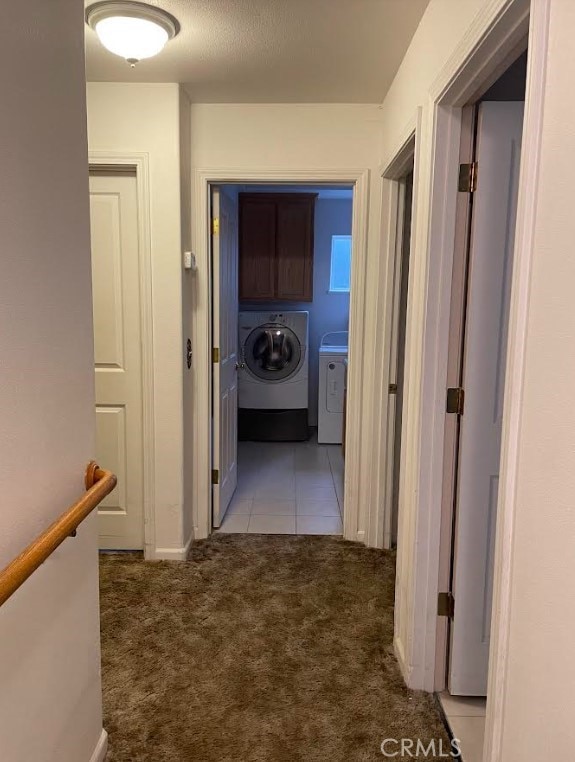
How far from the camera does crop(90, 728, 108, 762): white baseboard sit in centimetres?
163

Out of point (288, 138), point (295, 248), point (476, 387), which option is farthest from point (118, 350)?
point (295, 248)

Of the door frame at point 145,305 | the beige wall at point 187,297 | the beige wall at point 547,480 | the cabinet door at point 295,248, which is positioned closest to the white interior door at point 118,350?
the door frame at point 145,305

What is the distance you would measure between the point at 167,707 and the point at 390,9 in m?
2.50

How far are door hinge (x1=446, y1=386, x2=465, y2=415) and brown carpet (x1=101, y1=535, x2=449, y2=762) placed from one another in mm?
1014

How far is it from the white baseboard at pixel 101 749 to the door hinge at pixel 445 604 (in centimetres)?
114

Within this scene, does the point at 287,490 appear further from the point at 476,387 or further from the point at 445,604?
the point at 476,387

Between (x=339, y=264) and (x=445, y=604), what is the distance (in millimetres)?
4357

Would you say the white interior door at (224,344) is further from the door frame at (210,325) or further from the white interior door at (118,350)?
the white interior door at (118,350)

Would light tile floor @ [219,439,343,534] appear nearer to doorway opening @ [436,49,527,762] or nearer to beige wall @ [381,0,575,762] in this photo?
doorway opening @ [436,49,527,762]

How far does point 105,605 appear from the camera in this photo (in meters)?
2.56

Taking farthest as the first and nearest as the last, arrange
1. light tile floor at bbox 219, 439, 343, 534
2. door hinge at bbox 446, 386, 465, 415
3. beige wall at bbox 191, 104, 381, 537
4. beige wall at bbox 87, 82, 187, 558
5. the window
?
the window < light tile floor at bbox 219, 439, 343, 534 < beige wall at bbox 191, 104, 381, 537 < beige wall at bbox 87, 82, 187, 558 < door hinge at bbox 446, 386, 465, 415

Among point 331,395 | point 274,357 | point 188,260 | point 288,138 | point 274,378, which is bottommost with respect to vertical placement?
point 331,395

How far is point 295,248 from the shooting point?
5.28 meters

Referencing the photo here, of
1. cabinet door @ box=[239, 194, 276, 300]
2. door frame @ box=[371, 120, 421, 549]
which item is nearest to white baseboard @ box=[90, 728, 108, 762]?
door frame @ box=[371, 120, 421, 549]
